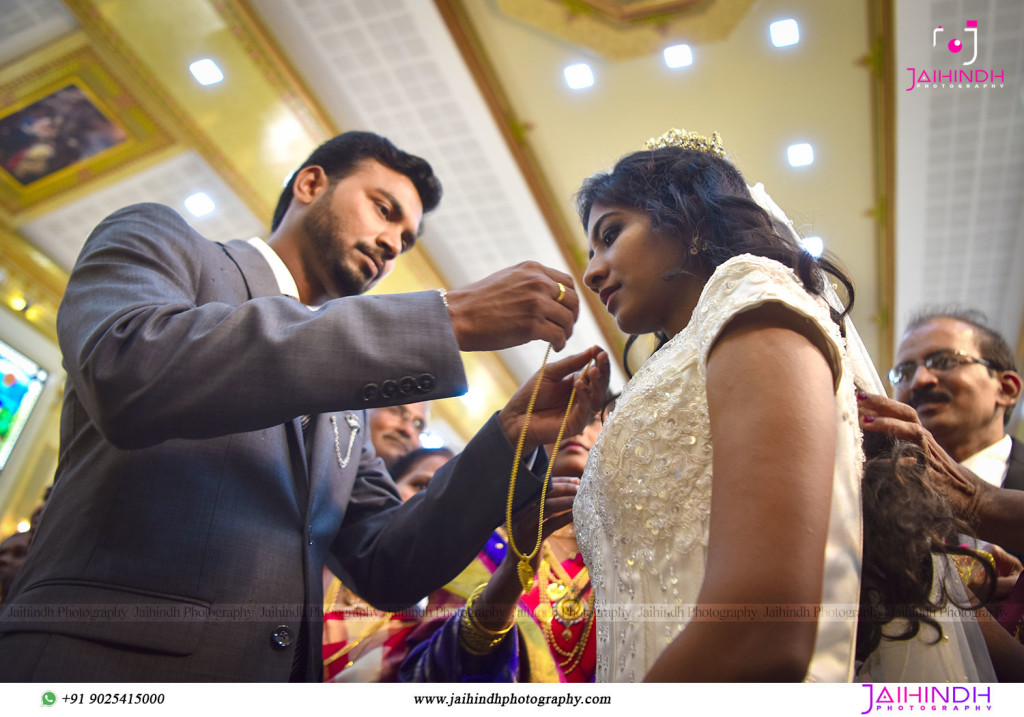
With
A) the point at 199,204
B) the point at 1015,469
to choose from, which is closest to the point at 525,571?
the point at 1015,469

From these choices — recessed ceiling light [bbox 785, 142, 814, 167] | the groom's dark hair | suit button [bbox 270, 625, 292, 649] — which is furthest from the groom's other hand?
recessed ceiling light [bbox 785, 142, 814, 167]

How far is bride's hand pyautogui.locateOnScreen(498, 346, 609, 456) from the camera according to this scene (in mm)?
1758

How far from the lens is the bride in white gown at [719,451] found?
953 millimetres

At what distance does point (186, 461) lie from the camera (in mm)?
1458

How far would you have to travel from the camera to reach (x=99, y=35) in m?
5.57

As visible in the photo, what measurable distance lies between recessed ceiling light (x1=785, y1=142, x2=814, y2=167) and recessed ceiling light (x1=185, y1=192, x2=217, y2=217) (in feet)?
16.7

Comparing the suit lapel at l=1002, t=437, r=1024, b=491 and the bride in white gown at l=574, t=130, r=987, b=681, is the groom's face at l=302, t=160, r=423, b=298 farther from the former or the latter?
the suit lapel at l=1002, t=437, r=1024, b=491

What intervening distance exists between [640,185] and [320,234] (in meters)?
0.96

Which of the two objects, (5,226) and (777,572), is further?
(5,226)

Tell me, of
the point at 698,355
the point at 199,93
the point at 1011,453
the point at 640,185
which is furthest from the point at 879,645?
the point at 199,93

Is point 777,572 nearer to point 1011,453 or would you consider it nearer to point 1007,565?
point 1007,565

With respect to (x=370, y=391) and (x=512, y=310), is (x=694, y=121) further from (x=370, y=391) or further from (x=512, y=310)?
(x=370, y=391)

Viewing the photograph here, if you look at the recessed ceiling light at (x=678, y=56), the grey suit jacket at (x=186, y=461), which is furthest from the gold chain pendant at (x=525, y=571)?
the recessed ceiling light at (x=678, y=56)

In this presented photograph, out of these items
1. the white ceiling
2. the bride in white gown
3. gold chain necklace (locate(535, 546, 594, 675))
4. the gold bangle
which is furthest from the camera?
the white ceiling
